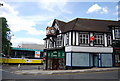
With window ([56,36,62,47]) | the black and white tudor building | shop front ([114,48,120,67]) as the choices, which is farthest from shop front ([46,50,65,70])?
shop front ([114,48,120,67])

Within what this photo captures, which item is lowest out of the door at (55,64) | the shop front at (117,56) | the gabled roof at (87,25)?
the door at (55,64)

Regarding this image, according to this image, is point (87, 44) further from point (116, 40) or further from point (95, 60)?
point (116, 40)

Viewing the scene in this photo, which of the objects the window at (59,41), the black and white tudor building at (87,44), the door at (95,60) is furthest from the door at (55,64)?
A: the door at (95,60)

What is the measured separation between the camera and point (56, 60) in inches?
1241

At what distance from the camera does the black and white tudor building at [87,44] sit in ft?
85.8

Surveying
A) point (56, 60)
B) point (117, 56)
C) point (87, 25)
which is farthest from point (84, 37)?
point (56, 60)

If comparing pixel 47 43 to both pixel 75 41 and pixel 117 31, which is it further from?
pixel 117 31

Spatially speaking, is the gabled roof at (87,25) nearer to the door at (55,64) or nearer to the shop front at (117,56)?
the shop front at (117,56)

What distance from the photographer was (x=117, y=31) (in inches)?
1104

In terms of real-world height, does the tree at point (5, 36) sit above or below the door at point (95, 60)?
above

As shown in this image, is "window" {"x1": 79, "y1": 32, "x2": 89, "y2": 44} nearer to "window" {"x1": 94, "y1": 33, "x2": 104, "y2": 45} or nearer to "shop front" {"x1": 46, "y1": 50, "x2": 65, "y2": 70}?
"window" {"x1": 94, "y1": 33, "x2": 104, "y2": 45}

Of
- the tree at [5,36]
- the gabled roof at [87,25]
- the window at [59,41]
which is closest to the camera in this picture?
the gabled roof at [87,25]

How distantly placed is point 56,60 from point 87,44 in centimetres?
779

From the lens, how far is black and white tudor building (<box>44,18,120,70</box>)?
26156 mm
